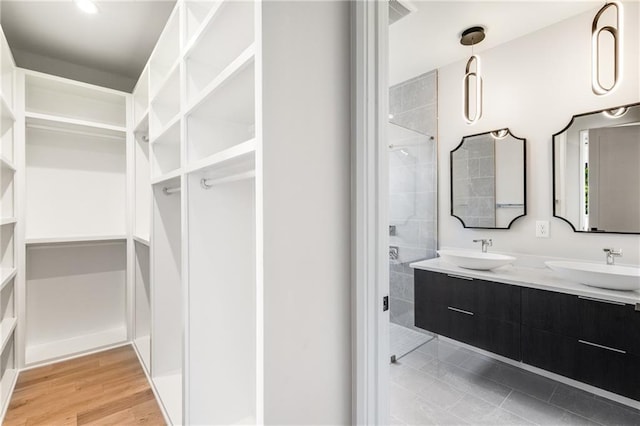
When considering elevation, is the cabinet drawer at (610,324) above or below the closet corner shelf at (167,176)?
below

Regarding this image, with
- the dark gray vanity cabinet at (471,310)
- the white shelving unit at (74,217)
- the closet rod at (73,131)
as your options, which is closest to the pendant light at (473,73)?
the dark gray vanity cabinet at (471,310)

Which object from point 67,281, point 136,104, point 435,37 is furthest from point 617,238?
point 67,281

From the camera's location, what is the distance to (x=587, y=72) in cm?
211

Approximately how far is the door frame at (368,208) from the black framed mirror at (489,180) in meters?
1.99

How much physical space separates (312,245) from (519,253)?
225cm

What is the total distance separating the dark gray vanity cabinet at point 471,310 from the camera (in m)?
2.02

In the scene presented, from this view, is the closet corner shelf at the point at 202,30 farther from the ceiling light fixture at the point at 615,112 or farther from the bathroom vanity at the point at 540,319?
the ceiling light fixture at the point at 615,112

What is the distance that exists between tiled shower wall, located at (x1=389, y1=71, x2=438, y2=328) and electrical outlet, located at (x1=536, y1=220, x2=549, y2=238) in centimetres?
83

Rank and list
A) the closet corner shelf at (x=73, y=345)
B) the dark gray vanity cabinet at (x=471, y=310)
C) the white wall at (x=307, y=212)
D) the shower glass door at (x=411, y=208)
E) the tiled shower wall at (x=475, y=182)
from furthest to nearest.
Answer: the shower glass door at (x=411, y=208) → the tiled shower wall at (x=475, y=182) → the closet corner shelf at (x=73, y=345) → the dark gray vanity cabinet at (x=471, y=310) → the white wall at (x=307, y=212)

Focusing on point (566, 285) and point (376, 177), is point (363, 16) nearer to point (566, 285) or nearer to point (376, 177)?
point (376, 177)

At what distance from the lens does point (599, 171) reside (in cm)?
207

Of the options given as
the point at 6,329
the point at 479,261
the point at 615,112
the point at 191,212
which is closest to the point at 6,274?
the point at 6,329

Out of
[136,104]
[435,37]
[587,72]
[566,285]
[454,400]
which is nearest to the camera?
[566,285]

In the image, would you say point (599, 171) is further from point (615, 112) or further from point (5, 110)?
point (5, 110)
